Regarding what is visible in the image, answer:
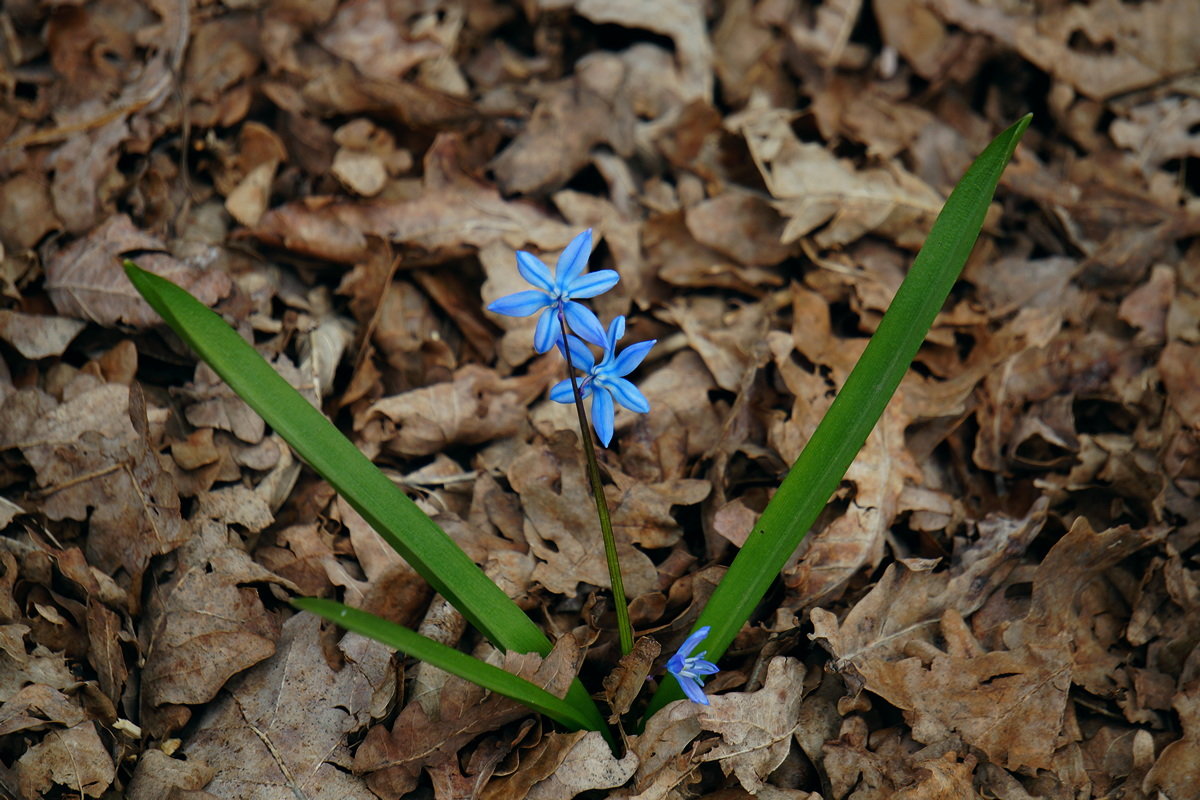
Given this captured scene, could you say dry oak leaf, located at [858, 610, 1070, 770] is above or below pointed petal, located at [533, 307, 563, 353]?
below

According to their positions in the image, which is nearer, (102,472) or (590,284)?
(590,284)

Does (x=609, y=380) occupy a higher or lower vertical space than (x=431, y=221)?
higher

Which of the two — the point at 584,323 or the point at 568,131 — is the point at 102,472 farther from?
the point at 568,131

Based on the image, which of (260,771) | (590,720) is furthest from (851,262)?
(260,771)

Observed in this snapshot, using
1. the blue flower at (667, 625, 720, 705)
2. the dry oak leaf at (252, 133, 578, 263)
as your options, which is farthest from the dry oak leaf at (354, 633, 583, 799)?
the dry oak leaf at (252, 133, 578, 263)

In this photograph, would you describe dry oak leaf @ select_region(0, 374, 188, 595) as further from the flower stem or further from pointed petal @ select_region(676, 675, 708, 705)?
pointed petal @ select_region(676, 675, 708, 705)

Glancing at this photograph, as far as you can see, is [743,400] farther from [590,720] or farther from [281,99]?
[281,99]

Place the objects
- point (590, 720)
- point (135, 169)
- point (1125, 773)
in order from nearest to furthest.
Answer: point (590, 720), point (1125, 773), point (135, 169)

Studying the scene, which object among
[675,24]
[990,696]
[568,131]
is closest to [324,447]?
[990,696]
